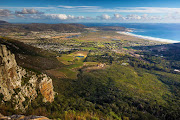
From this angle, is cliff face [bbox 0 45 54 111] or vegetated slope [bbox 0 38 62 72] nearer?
cliff face [bbox 0 45 54 111]

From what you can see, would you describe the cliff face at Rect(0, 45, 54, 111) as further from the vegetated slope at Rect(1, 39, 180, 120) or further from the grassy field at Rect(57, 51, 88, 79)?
the grassy field at Rect(57, 51, 88, 79)

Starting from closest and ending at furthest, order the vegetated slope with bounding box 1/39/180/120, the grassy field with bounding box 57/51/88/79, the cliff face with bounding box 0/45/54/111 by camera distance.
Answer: the cliff face with bounding box 0/45/54/111, the vegetated slope with bounding box 1/39/180/120, the grassy field with bounding box 57/51/88/79

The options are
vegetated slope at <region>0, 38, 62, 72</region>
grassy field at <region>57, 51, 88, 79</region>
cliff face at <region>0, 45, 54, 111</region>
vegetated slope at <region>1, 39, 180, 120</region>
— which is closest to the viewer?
cliff face at <region>0, 45, 54, 111</region>

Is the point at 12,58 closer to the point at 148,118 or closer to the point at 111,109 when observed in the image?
the point at 111,109

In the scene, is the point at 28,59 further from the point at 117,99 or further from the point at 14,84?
the point at 14,84

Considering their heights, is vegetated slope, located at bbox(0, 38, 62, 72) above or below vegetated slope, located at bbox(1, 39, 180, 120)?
above

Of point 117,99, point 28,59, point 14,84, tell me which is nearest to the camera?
point 14,84

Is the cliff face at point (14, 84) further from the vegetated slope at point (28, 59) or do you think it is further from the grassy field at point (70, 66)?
the grassy field at point (70, 66)

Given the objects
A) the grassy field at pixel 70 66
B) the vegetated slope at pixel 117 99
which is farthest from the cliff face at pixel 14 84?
the grassy field at pixel 70 66

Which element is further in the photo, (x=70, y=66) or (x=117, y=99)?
(x=70, y=66)

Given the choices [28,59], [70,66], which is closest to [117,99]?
[70,66]

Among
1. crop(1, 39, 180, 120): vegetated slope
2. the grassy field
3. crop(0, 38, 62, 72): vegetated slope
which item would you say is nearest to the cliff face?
crop(1, 39, 180, 120): vegetated slope

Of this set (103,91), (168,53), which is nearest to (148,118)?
(103,91)
